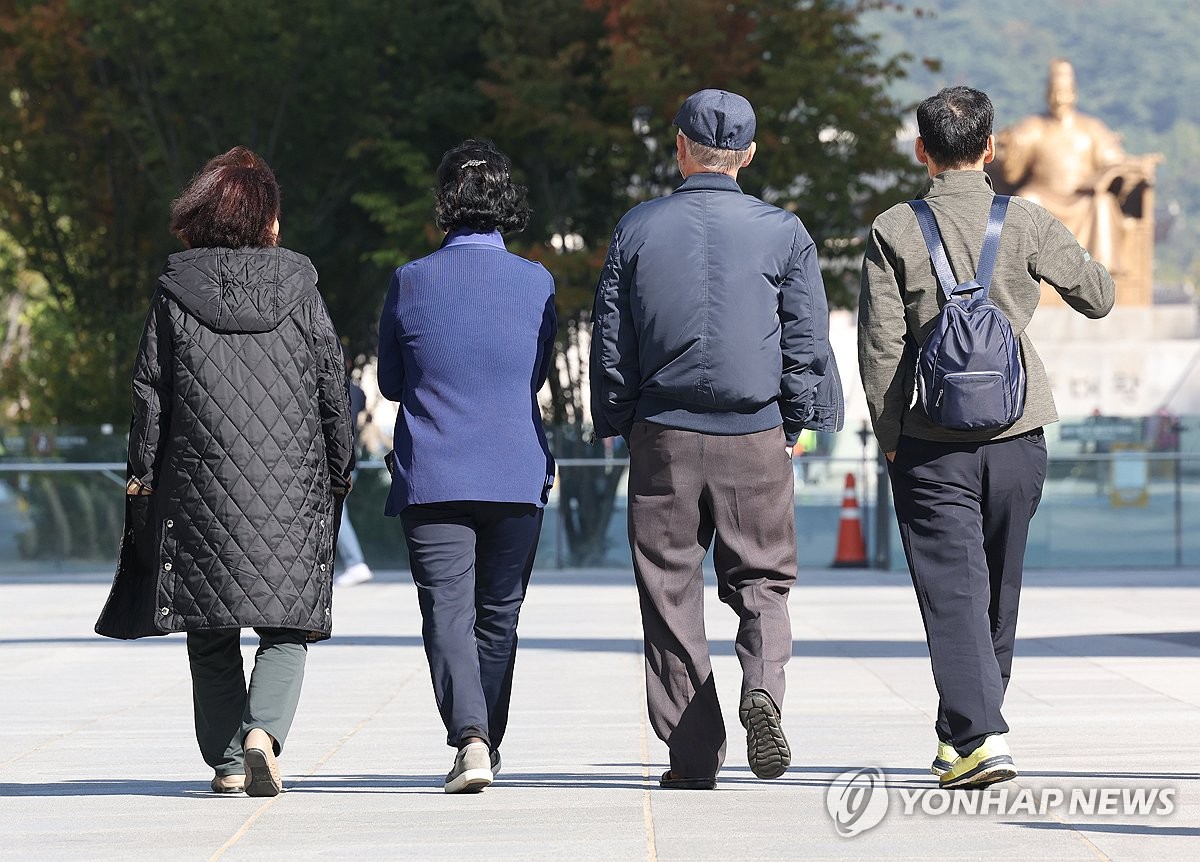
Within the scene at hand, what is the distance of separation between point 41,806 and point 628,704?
2.96 metres

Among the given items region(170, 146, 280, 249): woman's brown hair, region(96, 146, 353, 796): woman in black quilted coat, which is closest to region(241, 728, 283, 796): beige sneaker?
region(96, 146, 353, 796): woman in black quilted coat

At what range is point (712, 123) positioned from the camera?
19.3 feet

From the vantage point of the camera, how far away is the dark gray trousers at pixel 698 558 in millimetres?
5699

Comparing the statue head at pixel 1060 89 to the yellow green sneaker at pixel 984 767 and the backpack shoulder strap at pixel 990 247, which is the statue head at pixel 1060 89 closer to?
the backpack shoulder strap at pixel 990 247

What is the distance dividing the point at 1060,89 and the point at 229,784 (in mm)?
25645

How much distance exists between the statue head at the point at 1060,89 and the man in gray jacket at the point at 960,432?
966 inches

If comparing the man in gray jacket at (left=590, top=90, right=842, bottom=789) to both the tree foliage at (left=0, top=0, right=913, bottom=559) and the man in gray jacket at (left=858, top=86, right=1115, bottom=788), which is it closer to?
Result: the man in gray jacket at (left=858, top=86, right=1115, bottom=788)

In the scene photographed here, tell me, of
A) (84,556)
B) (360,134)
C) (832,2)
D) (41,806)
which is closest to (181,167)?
(360,134)

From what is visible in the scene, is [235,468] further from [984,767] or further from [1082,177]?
[1082,177]

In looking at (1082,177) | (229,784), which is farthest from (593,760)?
(1082,177)

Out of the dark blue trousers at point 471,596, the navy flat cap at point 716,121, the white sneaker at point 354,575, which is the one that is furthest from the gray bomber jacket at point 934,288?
the white sneaker at point 354,575

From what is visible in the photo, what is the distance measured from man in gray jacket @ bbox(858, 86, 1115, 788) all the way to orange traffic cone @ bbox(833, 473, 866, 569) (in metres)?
12.9

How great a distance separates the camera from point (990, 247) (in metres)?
5.75

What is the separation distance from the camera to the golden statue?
98.2 ft
